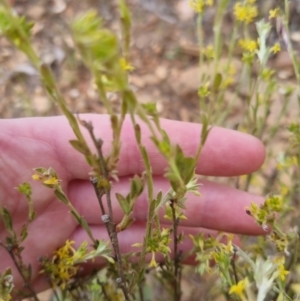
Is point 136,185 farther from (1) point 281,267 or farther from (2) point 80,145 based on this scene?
(1) point 281,267

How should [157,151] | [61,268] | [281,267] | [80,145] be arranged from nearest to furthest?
[80,145] → [281,267] → [61,268] → [157,151]

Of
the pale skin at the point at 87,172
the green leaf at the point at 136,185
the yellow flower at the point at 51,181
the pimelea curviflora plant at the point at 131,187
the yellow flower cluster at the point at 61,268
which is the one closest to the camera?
the pimelea curviflora plant at the point at 131,187

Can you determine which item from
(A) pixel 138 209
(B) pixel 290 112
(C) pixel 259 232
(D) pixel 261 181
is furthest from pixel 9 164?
(B) pixel 290 112

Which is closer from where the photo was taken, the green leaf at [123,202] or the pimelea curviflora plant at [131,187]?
the pimelea curviflora plant at [131,187]

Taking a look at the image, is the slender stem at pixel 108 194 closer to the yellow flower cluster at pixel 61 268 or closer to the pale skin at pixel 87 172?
the yellow flower cluster at pixel 61 268

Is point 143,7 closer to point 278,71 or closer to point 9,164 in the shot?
point 278,71

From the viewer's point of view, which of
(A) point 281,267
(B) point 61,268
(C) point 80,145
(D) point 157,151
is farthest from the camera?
(D) point 157,151

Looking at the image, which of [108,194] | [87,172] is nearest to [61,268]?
[87,172]

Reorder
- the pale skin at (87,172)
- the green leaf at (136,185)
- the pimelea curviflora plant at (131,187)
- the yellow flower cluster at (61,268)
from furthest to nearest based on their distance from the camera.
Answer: the pale skin at (87,172)
the yellow flower cluster at (61,268)
the green leaf at (136,185)
the pimelea curviflora plant at (131,187)

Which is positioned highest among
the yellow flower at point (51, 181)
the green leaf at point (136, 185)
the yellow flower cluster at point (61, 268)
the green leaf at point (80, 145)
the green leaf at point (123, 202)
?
the green leaf at point (80, 145)

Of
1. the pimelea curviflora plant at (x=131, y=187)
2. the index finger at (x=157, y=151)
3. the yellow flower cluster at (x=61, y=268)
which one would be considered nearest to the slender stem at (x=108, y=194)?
the pimelea curviflora plant at (x=131, y=187)
